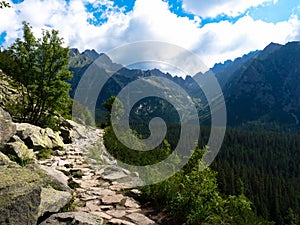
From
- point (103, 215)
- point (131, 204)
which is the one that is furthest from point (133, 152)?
point (103, 215)

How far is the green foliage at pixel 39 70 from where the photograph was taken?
22.8 metres

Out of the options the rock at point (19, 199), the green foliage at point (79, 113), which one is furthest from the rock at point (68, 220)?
the green foliage at point (79, 113)

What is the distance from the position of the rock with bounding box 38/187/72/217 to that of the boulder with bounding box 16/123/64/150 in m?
9.98

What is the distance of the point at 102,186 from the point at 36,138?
7.93 meters

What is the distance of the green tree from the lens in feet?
74.9

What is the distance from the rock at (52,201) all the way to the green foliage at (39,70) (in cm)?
1661

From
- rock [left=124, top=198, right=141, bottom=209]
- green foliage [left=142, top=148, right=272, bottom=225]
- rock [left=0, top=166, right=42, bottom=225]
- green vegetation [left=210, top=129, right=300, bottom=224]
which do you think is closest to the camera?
rock [left=0, top=166, right=42, bottom=225]

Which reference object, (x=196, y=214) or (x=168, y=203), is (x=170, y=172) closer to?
(x=168, y=203)

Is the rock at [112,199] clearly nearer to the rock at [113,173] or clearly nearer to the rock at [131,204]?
the rock at [131,204]

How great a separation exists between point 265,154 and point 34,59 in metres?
166

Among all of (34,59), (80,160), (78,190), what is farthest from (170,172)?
(34,59)

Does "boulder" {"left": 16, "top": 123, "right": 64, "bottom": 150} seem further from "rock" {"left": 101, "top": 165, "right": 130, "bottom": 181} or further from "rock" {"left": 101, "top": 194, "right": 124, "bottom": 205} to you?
"rock" {"left": 101, "top": 194, "right": 124, "bottom": 205}

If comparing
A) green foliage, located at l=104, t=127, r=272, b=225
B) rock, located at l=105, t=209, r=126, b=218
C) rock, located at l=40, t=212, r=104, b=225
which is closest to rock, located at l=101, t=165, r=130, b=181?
green foliage, located at l=104, t=127, r=272, b=225

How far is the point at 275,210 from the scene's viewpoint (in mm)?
96375
